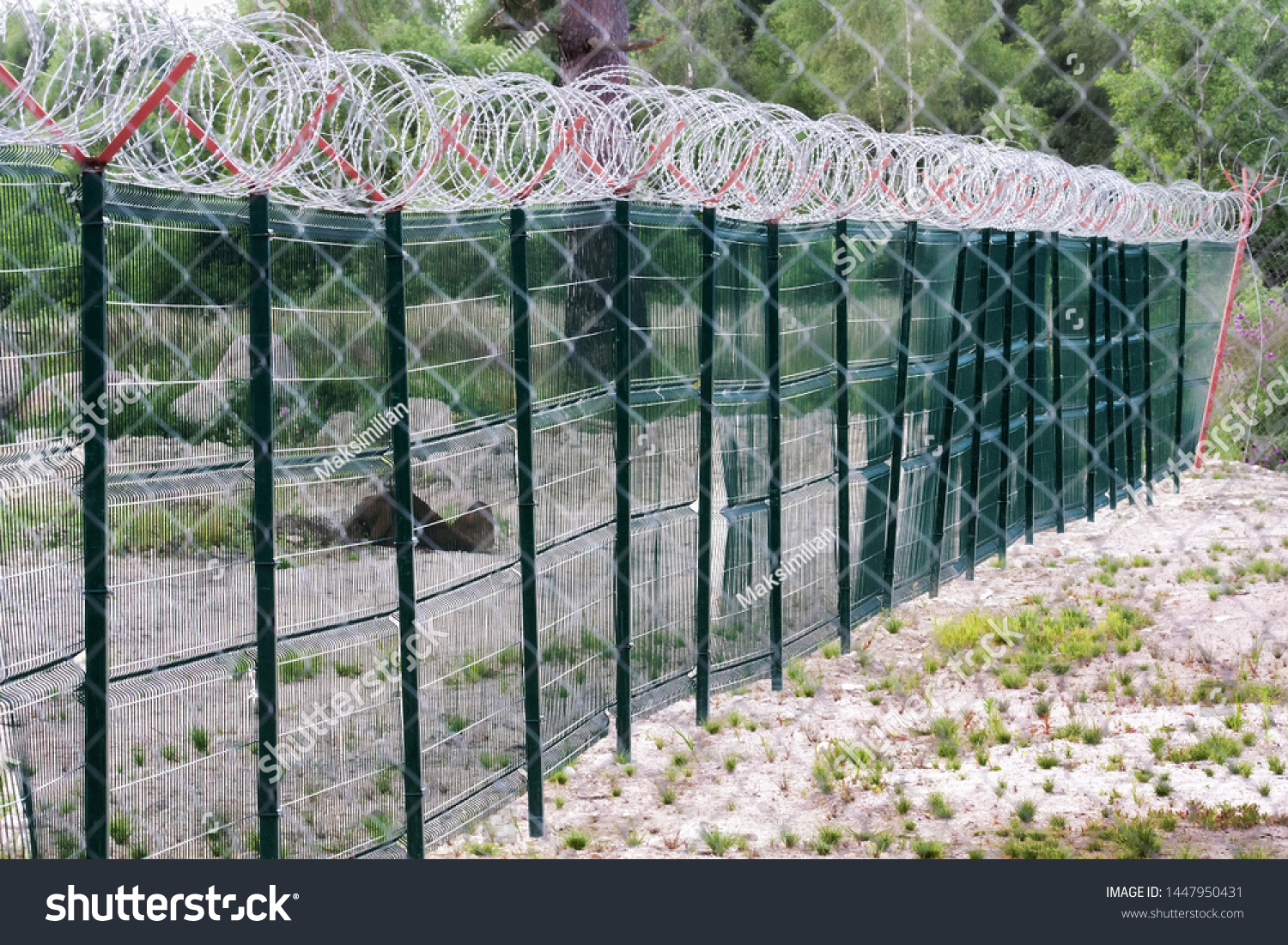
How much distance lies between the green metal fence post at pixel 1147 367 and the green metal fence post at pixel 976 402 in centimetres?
293

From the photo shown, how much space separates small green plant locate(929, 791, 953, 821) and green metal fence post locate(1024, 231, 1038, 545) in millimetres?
5152

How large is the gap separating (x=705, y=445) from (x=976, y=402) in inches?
136

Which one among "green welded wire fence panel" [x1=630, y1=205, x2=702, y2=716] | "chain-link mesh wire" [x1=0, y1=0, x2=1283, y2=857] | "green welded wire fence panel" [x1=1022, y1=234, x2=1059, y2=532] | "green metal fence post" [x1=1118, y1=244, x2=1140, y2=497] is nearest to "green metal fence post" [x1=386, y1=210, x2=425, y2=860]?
"chain-link mesh wire" [x1=0, y1=0, x2=1283, y2=857]

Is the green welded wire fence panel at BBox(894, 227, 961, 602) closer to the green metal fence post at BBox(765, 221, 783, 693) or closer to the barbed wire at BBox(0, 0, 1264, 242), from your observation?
the barbed wire at BBox(0, 0, 1264, 242)

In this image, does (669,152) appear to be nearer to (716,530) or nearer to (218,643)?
(716,530)

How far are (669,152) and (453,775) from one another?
92.7 inches

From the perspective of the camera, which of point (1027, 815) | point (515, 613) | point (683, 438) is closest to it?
point (1027, 815)

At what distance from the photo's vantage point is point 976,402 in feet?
28.1

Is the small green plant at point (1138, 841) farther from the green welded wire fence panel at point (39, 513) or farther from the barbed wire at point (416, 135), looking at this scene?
the green welded wire fence panel at point (39, 513)

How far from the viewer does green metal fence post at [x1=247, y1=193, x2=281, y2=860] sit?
141 inches

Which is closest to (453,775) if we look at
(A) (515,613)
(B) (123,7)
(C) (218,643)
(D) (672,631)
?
(A) (515,613)

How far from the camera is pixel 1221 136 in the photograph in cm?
1059

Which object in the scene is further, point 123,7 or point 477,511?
point 477,511
